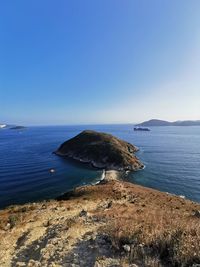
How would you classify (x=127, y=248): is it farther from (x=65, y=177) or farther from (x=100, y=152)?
(x=100, y=152)

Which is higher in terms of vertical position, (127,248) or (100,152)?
(127,248)

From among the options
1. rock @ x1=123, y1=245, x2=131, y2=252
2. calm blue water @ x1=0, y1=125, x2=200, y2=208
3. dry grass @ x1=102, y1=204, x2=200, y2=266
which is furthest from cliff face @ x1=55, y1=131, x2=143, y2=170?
rock @ x1=123, y1=245, x2=131, y2=252

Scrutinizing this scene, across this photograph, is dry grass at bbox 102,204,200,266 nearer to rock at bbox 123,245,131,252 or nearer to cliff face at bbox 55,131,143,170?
rock at bbox 123,245,131,252

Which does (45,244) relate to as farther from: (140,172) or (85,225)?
(140,172)

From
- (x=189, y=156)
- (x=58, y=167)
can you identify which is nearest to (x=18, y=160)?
(x=58, y=167)

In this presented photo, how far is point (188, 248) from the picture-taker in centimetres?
735

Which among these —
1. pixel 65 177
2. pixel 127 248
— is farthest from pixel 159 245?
pixel 65 177

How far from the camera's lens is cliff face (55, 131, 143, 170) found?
74000 mm

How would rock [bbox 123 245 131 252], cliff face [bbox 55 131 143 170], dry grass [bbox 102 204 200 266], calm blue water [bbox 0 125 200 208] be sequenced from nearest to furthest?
1. dry grass [bbox 102 204 200 266]
2. rock [bbox 123 245 131 252]
3. calm blue water [bbox 0 125 200 208]
4. cliff face [bbox 55 131 143 170]

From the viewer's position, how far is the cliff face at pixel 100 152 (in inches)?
2913

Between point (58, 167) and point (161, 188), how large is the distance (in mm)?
33536

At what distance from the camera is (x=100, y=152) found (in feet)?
273

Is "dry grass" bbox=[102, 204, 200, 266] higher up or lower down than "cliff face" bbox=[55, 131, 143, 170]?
higher up

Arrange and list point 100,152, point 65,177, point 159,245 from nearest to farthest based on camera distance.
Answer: point 159,245 < point 65,177 < point 100,152
